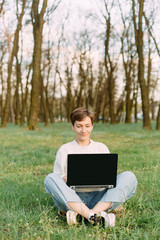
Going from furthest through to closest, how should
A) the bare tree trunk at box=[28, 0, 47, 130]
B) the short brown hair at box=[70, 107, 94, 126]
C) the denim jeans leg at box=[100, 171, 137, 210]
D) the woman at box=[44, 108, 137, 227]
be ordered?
the bare tree trunk at box=[28, 0, 47, 130], the short brown hair at box=[70, 107, 94, 126], the denim jeans leg at box=[100, 171, 137, 210], the woman at box=[44, 108, 137, 227]

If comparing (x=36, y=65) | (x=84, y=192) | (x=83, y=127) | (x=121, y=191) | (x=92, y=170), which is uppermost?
(x=36, y=65)

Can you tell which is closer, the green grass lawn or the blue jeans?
the green grass lawn

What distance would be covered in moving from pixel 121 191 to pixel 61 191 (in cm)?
71

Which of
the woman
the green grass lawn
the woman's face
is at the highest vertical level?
the woman's face

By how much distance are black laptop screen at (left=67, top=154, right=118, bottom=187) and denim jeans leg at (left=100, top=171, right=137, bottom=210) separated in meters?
0.15

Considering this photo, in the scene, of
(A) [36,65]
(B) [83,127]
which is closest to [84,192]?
(B) [83,127]

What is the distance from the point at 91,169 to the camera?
11.0 feet

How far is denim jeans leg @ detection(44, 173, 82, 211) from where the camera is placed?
11.0 feet

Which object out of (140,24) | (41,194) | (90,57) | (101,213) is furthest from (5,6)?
(101,213)

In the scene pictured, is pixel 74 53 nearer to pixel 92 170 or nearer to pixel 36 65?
pixel 36 65

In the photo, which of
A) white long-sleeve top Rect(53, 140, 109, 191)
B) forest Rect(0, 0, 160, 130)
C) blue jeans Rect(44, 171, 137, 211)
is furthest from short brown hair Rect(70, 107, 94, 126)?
forest Rect(0, 0, 160, 130)

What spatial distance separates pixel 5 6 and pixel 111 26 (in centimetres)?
994

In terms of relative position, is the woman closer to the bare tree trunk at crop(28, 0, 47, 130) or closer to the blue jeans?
the blue jeans

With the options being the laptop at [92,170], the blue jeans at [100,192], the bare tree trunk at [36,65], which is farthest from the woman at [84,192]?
the bare tree trunk at [36,65]
